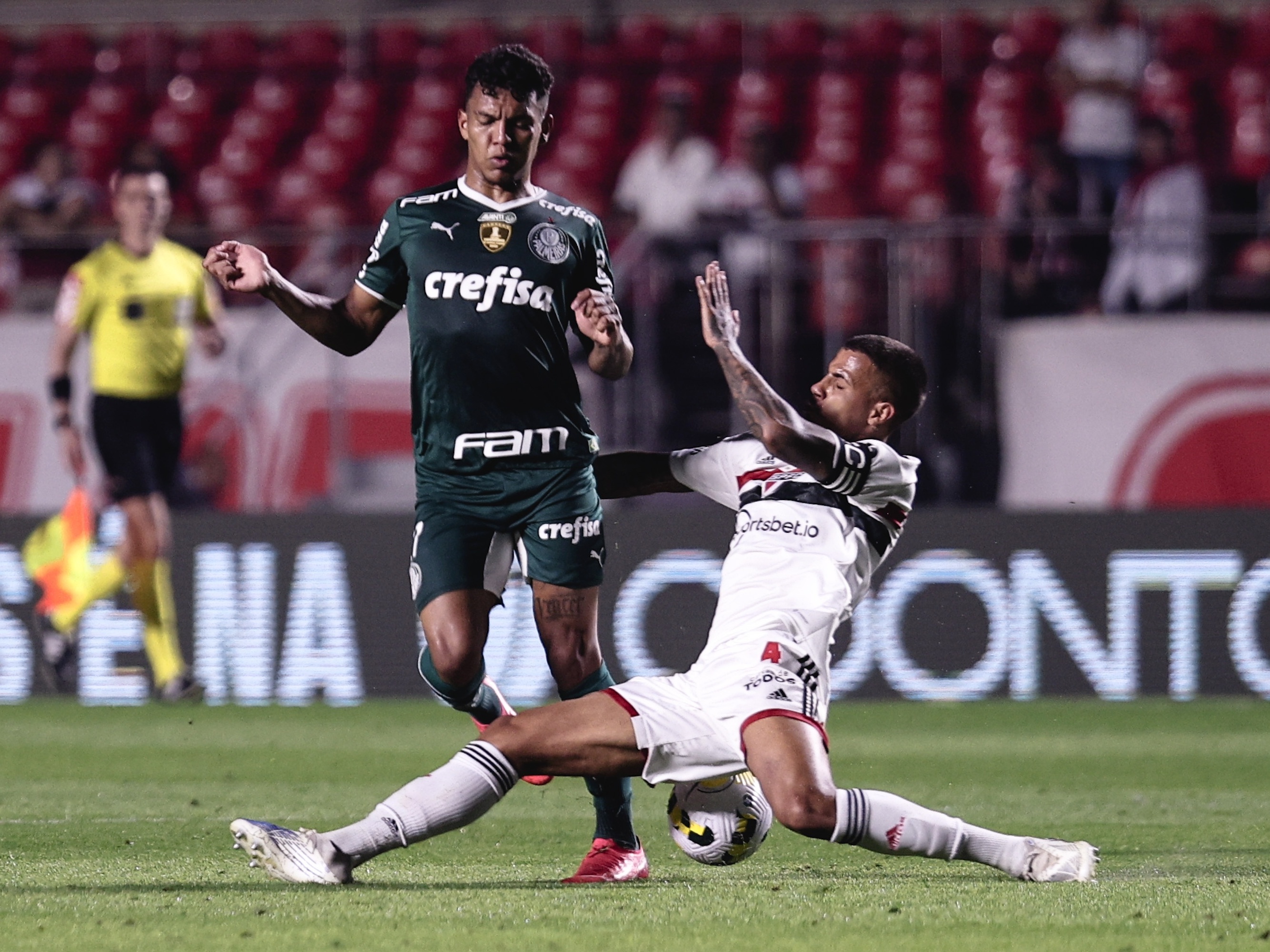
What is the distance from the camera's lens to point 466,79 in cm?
580

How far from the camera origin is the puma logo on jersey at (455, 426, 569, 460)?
5762 millimetres

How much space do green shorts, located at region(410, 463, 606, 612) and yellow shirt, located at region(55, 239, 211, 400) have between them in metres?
5.77

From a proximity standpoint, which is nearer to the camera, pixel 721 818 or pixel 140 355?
pixel 721 818

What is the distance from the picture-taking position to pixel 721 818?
5.45 meters

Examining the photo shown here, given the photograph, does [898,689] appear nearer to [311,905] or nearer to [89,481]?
[89,481]

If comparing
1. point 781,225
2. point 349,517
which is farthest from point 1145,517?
point 349,517

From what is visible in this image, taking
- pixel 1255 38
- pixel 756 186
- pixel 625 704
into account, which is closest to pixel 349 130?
pixel 756 186

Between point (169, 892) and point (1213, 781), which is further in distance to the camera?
point (1213, 781)

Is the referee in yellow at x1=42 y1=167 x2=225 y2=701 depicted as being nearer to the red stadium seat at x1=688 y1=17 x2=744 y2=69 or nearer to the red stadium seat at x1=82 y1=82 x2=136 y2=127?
the red stadium seat at x1=82 y1=82 x2=136 y2=127

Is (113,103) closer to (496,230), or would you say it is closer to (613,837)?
(496,230)

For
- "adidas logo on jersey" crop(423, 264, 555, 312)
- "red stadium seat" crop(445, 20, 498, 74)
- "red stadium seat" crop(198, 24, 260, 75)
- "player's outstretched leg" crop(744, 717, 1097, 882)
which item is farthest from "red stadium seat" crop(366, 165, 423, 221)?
"player's outstretched leg" crop(744, 717, 1097, 882)

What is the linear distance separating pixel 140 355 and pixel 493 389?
595cm

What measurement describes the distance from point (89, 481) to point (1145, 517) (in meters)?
6.24

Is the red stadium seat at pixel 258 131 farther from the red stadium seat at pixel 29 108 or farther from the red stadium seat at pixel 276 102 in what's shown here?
the red stadium seat at pixel 29 108
